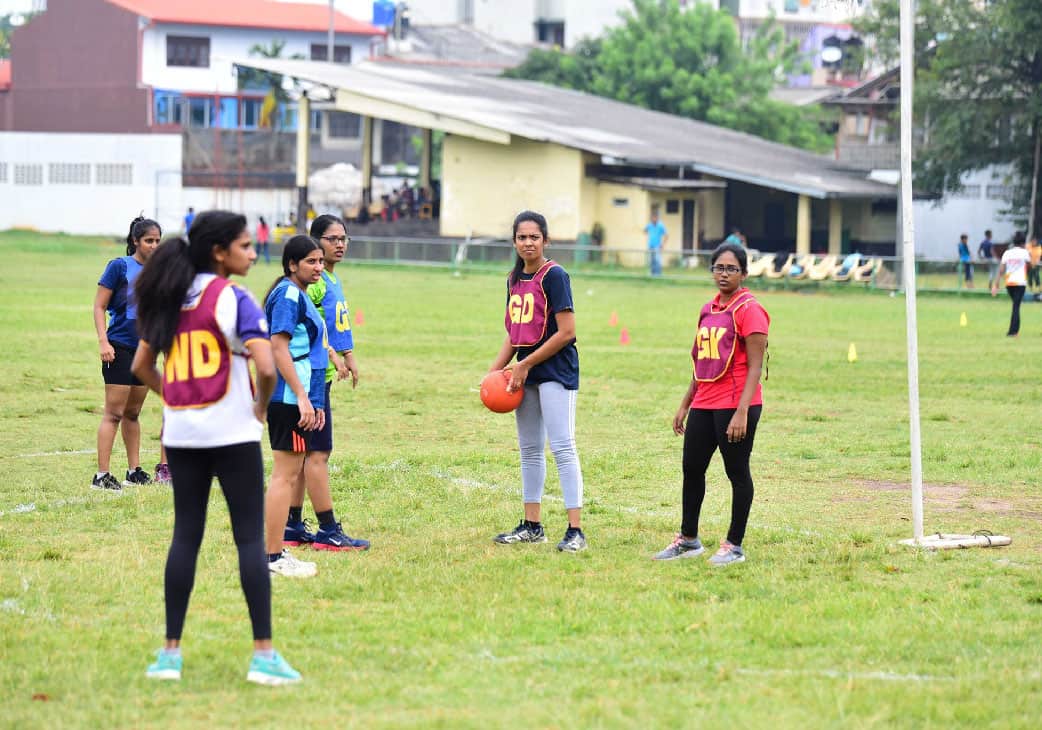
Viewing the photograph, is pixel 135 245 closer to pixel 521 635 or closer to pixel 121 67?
pixel 521 635

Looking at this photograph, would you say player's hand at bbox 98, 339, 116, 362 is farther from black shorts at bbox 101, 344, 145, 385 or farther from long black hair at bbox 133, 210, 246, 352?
long black hair at bbox 133, 210, 246, 352

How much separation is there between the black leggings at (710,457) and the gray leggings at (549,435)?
712 mm

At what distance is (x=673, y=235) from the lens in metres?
53.8

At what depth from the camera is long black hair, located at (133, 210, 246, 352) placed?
20.7 feet

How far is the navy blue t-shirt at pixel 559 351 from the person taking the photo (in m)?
9.20

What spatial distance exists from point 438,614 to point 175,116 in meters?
66.7

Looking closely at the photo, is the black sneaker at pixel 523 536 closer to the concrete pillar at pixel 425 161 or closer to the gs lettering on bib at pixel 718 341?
the gs lettering on bib at pixel 718 341

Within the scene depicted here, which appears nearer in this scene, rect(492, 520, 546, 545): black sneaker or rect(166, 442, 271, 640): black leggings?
rect(166, 442, 271, 640): black leggings

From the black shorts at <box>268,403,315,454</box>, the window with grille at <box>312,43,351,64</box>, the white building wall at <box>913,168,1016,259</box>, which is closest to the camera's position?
the black shorts at <box>268,403,315,454</box>

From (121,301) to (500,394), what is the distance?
3.56 metres

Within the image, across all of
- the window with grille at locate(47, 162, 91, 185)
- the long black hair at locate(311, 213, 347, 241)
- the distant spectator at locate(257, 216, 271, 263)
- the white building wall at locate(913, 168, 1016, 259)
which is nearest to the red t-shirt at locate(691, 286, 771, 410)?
the long black hair at locate(311, 213, 347, 241)

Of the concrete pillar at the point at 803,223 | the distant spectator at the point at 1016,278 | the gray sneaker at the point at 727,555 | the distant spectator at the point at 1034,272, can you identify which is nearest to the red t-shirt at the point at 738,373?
the gray sneaker at the point at 727,555

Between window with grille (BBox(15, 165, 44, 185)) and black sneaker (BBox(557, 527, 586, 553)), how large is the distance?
67002mm

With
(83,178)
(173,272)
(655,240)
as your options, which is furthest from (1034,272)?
(83,178)
